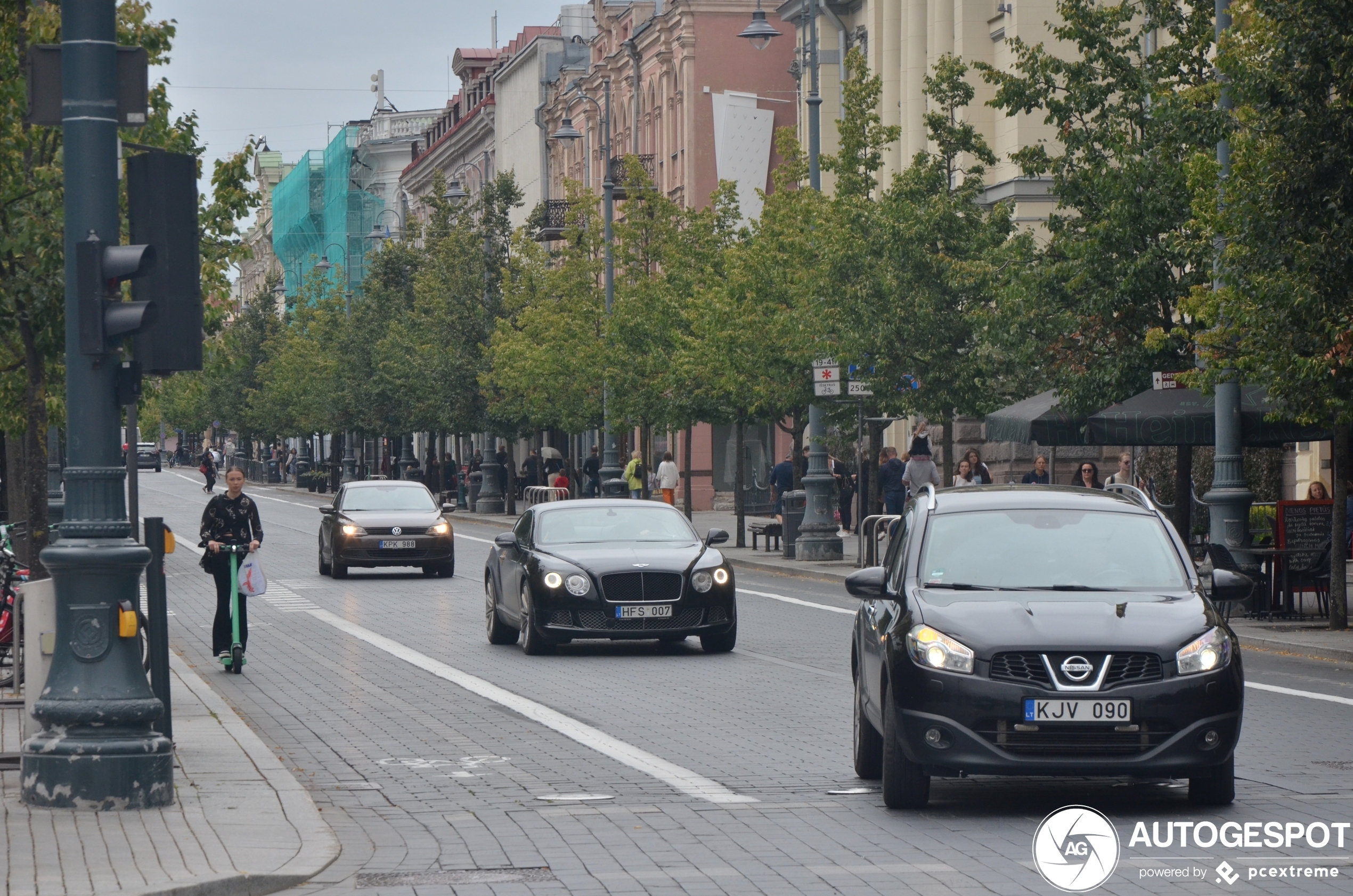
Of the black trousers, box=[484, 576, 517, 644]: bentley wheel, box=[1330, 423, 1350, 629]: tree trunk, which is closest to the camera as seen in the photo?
the black trousers

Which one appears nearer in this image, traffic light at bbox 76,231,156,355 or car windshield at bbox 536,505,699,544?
traffic light at bbox 76,231,156,355

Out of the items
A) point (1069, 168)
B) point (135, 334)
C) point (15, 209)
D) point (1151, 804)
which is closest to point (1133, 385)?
point (1069, 168)

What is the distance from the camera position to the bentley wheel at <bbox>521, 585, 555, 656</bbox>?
62.4ft

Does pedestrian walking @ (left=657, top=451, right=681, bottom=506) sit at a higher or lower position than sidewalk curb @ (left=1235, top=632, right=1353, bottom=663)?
higher

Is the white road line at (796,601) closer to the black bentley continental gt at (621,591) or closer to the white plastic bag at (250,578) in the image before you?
the black bentley continental gt at (621,591)

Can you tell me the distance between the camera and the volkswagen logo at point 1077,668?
377 inches

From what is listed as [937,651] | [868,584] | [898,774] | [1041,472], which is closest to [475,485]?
[1041,472]

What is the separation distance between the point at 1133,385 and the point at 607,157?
2615 cm

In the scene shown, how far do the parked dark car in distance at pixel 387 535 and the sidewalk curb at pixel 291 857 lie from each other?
18.8 meters

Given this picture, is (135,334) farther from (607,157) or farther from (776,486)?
(607,157)

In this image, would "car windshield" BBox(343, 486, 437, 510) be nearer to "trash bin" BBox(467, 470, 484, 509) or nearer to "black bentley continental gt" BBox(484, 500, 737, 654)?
"black bentley continental gt" BBox(484, 500, 737, 654)

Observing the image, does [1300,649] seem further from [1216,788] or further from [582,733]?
[1216,788]

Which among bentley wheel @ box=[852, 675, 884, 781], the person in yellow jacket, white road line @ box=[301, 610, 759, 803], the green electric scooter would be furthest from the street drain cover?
the person in yellow jacket

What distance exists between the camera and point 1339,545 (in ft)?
69.8
